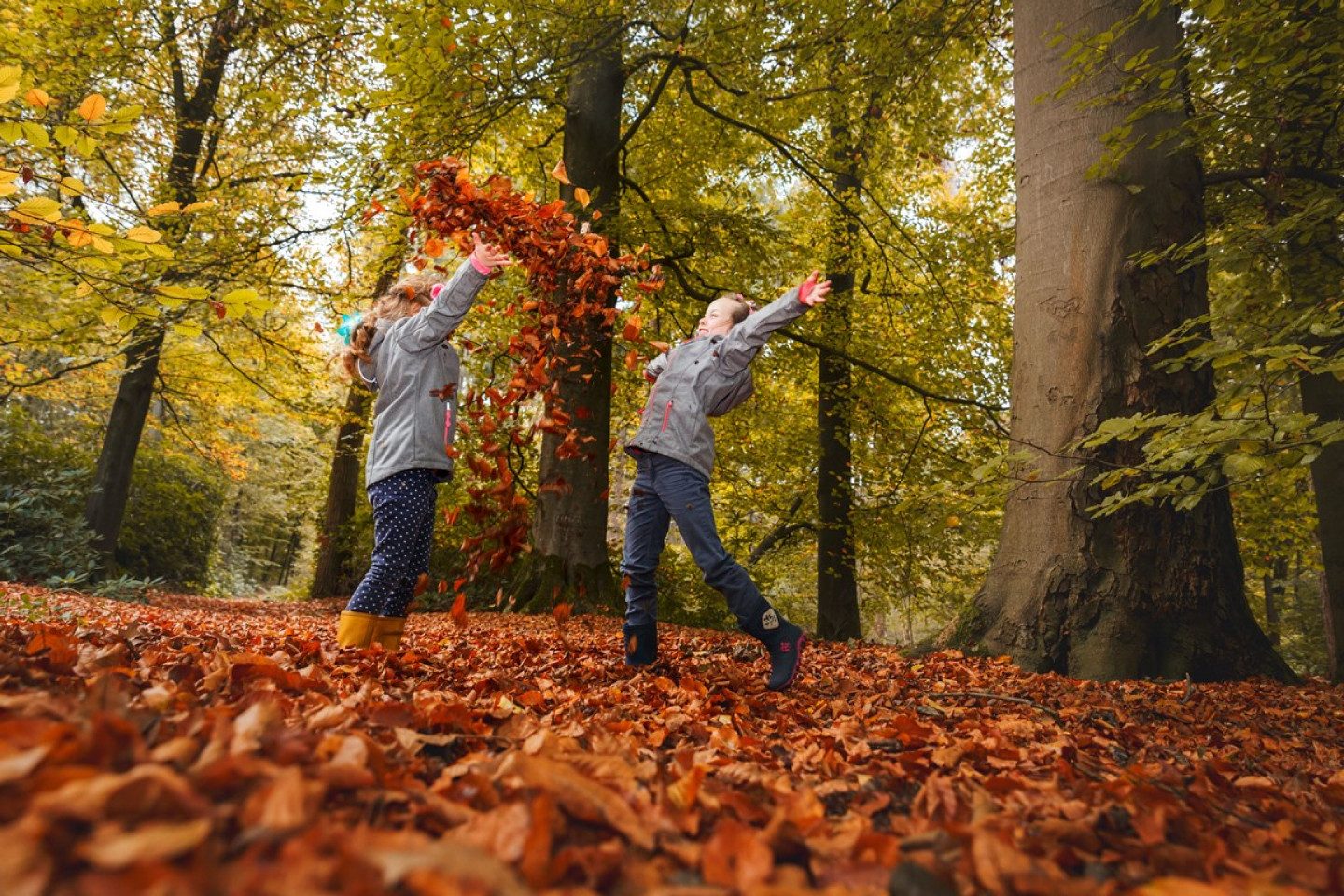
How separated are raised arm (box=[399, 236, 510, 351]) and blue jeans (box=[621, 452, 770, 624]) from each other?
1.13 meters

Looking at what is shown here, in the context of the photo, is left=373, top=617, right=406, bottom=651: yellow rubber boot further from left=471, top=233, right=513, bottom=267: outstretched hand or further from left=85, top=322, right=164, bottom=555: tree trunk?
left=85, top=322, right=164, bottom=555: tree trunk

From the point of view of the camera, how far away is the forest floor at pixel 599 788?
81 cm

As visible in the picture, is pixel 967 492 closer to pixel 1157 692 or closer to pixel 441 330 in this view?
pixel 1157 692

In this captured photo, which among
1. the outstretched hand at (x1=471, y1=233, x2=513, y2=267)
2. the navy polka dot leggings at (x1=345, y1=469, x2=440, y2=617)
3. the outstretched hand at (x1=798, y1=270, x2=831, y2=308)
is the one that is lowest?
the navy polka dot leggings at (x1=345, y1=469, x2=440, y2=617)

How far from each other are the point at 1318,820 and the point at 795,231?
1042 centimetres

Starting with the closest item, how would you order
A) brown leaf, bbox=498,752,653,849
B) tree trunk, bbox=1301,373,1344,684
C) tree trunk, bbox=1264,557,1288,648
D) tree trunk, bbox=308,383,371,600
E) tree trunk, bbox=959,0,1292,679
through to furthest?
brown leaf, bbox=498,752,653,849 < tree trunk, bbox=959,0,1292,679 < tree trunk, bbox=1301,373,1344,684 < tree trunk, bbox=308,383,371,600 < tree trunk, bbox=1264,557,1288,648

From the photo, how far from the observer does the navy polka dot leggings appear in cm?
337

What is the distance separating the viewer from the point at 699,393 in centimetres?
351

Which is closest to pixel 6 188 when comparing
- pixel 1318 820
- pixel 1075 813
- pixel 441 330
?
pixel 441 330

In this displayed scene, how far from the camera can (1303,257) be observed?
511 cm

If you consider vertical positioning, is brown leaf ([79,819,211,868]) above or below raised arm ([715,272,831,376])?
below

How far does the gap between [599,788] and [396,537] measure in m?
2.48

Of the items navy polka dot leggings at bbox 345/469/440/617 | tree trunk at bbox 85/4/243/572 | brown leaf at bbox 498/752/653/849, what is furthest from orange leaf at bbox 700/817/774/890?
tree trunk at bbox 85/4/243/572

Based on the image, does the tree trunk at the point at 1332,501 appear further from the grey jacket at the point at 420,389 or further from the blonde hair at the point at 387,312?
the blonde hair at the point at 387,312
